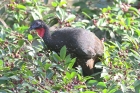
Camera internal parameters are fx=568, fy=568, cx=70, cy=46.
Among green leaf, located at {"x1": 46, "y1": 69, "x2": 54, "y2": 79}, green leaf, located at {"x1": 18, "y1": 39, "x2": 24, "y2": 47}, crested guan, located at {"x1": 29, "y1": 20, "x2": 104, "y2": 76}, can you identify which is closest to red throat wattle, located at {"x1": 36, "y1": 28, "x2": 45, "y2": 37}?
crested guan, located at {"x1": 29, "y1": 20, "x2": 104, "y2": 76}

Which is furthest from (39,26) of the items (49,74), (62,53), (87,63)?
(49,74)

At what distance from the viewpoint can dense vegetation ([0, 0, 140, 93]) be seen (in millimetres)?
4508

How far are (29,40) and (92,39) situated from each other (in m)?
0.88

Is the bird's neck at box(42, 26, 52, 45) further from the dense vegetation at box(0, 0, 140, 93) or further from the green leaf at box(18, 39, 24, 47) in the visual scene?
the green leaf at box(18, 39, 24, 47)

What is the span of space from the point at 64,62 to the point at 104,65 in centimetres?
55

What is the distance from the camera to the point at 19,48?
524 cm

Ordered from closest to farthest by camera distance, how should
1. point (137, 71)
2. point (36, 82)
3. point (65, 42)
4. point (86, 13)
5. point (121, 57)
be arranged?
point (36, 82)
point (137, 71)
point (121, 57)
point (65, 42)
point (86, 13)

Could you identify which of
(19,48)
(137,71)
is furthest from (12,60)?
(137,71)

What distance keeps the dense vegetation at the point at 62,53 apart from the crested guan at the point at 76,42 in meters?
0.10

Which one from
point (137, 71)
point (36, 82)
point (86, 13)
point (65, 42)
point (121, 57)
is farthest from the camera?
point (86, 13)

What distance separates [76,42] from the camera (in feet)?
19.6

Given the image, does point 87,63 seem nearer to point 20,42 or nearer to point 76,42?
point 76,42

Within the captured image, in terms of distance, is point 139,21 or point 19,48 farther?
point 139,21

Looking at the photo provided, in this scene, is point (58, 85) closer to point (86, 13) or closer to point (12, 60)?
point (12, 60)
